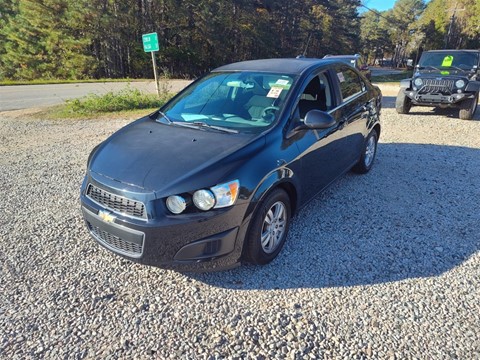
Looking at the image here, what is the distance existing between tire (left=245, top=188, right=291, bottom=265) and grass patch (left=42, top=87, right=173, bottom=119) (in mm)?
8286

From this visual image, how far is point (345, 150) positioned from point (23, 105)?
41.7ft

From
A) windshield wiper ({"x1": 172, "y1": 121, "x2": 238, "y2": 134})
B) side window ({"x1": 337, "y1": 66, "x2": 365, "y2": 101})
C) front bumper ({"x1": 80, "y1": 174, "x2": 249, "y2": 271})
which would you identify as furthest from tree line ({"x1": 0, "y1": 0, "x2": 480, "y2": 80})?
front bumper ({"x1": 80, "y1": 174, "x2": 249, "y2": 271})

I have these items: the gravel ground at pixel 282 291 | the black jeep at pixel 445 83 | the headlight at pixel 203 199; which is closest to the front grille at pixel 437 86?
the black jeep at pixel 445 83

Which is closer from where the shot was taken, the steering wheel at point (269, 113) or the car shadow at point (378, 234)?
the car shadow at point (378, 234)

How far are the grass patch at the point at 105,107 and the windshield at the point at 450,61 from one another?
27.5ft

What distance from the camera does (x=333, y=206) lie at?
413cm

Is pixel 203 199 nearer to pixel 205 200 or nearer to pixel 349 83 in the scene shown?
A: pixel 205 200

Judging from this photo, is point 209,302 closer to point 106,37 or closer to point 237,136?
point 237,136

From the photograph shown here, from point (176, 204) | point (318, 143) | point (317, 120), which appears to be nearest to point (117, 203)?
point (176, 204)

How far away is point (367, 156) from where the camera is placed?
511cm

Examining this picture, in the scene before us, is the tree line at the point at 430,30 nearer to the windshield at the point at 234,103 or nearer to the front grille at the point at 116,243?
the windshield at the point at 234,103

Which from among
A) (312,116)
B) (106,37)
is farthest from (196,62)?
(312,116)

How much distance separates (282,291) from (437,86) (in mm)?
8281

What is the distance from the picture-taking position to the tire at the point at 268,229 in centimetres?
270
